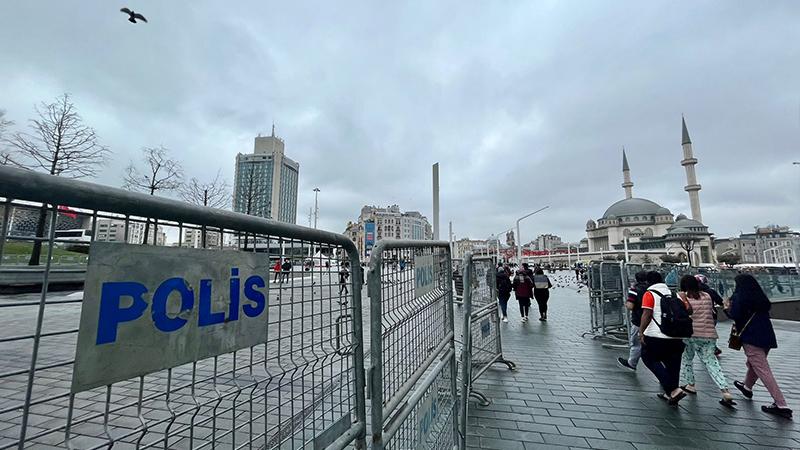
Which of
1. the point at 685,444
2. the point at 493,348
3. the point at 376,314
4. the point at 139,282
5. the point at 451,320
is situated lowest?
the point at 685,444

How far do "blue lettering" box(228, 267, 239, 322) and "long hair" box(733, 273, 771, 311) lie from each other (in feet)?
20.0

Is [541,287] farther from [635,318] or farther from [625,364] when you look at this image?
[635,318]

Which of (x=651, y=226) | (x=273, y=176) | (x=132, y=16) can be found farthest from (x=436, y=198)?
(x=651, y=226)

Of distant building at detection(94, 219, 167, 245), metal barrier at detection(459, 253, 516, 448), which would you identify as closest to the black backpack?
metal barrier at detection(459, 253, 516, 448)

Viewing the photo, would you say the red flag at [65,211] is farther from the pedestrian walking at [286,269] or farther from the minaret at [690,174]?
the minaret at [690,174]

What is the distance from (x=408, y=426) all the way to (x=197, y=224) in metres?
1.72

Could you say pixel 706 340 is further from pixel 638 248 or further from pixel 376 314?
pixel 638 248

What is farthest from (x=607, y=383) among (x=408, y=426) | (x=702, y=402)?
(x=408, y=426)

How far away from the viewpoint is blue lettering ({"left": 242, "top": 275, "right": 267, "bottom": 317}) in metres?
1.26

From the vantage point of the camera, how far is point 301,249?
63.3 inches

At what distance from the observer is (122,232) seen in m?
0.97

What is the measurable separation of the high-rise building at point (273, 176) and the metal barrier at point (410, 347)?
24082 millimetres

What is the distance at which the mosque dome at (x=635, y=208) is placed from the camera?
101125mm

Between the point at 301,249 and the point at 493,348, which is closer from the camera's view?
the point at 301,249
